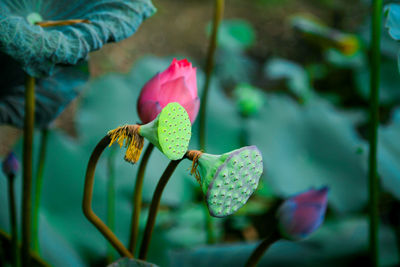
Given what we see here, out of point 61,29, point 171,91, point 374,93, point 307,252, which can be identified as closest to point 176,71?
point 171,91

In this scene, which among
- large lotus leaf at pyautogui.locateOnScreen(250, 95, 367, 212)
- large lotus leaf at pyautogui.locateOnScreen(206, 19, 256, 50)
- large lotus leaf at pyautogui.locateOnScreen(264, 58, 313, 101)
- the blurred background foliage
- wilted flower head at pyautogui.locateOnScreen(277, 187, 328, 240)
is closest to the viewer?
wilted flower head at pyautogui.locateOnScreen(277, 187, 328, 240)

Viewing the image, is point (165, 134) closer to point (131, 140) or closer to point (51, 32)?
point (131, 140)

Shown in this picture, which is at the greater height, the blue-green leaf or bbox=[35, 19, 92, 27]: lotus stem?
the blue-green leaf

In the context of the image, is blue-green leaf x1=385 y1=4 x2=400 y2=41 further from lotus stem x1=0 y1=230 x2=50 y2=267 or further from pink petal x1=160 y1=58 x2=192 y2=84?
lotus stem x1=0 y1=230 x2=50 y2=267

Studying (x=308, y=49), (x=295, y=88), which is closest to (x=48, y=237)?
(x=295, y=88)

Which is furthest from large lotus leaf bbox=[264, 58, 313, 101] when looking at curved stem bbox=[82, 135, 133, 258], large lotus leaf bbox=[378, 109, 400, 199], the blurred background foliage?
curved stem bbox=[82, 135, 133, 258]

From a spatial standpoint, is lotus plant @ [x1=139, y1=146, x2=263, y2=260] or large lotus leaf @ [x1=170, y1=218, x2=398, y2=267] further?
large lotus leaf @ [x1=170, y1=218, x2=398, y2=267]

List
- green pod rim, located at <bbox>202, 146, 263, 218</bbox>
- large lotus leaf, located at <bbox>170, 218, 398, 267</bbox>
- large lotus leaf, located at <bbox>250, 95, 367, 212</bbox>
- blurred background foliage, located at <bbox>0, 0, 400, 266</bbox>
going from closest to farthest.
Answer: green pod rim, located at <bbox>202, 146, 263, 218</bbox>
large lotus leaf, located at <bbox>170, 218, 398, 267</bbox>
blurred background foliage, located at <bbox>0, 0, 400, 266</bbox>
large lotus leaf, located at <bbox>250, 95, 367, 212</bbox>
